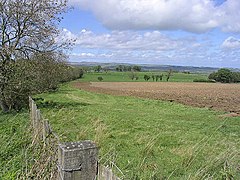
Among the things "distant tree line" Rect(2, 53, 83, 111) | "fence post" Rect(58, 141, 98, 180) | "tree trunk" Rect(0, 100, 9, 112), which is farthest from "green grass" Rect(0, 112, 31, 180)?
"tree trunk" Rect(0, 100, 9, 112)

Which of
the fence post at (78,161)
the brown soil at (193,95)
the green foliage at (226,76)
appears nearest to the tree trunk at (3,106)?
the fence post at (78,161)

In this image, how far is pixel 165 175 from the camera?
6719 mm

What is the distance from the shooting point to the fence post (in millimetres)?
3051

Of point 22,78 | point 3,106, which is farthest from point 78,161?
point 3,106

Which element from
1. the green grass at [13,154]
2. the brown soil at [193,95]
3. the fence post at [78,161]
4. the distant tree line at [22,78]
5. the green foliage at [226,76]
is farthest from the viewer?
the green foliage at [226,76]

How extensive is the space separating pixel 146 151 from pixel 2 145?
166 inches

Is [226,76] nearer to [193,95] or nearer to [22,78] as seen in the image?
[193,95]

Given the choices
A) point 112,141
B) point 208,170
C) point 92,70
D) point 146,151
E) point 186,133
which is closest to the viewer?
point 208,170

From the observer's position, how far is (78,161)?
311cm

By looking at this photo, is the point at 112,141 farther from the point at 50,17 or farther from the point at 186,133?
the point at 50,17

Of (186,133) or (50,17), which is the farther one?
(50,17)

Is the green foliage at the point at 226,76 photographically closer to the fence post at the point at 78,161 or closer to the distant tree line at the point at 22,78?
the distant tree line at the point at 22,78

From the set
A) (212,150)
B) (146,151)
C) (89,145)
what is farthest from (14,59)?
(89,145)

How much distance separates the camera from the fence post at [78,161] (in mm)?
3051
